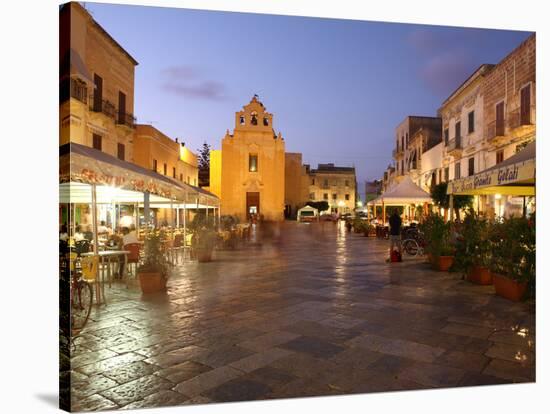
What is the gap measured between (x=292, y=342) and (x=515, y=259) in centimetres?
317

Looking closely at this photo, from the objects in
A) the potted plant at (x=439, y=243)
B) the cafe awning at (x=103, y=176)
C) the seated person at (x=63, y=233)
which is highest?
the cafe awning at (x=103, y=176)

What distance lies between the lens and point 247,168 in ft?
119

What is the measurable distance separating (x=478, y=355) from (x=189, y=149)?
27343 millimetres

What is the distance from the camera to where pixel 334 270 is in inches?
302

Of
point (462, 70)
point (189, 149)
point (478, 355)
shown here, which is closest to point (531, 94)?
point (462, 70)

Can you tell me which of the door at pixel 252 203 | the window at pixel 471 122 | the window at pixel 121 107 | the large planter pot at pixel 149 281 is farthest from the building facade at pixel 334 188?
the large planter pot at pixel 149 281

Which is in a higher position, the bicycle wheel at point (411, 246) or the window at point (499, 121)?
the window at point (499, 121)

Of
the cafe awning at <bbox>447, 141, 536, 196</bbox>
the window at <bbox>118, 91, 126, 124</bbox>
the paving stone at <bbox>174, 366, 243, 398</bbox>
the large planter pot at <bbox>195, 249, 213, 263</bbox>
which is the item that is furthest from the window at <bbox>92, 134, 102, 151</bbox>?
the paving stone at <bbox>174, 366, 243, 398</bbox>

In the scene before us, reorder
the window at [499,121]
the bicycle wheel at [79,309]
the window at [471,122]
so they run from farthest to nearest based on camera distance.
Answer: the window at [471,122] → the window at [499,121] → the bicycle wheel at [79,309]

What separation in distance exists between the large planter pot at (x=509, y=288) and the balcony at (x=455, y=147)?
1492cm

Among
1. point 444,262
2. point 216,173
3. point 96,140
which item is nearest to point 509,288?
point 444,262

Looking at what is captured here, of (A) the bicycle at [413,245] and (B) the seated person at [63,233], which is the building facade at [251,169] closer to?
(A) the bicycle at [413,245]

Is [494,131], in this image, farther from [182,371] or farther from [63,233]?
[63,233]

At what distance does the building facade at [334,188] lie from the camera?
177 feet
